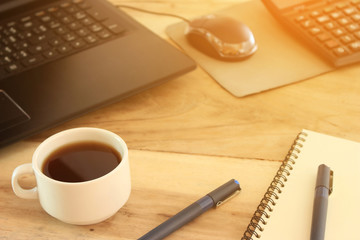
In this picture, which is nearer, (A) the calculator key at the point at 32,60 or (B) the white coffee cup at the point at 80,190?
(B) the white coffee cup at the point at 80,190

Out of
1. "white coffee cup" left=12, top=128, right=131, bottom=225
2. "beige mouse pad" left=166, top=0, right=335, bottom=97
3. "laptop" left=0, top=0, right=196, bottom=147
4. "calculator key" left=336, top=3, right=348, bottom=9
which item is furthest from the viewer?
"calculator key" left=336, top=3, right=348, bottom=9

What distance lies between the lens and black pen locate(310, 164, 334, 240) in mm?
509

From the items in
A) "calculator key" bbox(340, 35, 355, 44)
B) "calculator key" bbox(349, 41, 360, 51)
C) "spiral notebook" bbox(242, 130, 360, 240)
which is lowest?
"spiral notebook" bbox(242, 130, 360, 240)

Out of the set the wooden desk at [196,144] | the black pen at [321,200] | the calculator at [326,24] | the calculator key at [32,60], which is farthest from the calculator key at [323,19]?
the calculator key at [32,60]

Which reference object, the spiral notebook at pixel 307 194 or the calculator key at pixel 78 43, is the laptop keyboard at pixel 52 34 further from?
the spiral notebook at pixel 307 194

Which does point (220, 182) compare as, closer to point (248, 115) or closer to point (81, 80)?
point (248, 115)

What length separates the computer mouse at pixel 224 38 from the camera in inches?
32.3

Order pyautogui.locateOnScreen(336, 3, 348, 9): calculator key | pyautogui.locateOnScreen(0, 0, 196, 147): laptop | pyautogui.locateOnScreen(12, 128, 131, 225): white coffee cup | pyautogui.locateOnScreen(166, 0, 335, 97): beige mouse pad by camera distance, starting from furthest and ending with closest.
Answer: pyautogui.locateOnScreen(336, 3, 348, 9): calculator key → pyautogui.locateOnScreen(166, 0, 335, 97): beige mouse pad → pyautogui.locateOnScreen(0, 0, 196, 147): laptop → pyautogui.locateOnScreen(12, 128, 131, 225): white coffee cup

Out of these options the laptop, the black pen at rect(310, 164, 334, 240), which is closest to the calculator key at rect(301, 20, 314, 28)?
the laptop

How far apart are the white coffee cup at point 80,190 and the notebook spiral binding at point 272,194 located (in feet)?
0.48

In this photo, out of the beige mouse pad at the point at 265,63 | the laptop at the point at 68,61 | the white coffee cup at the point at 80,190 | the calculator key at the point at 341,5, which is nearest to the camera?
the white coffee cup at the point at 80,190

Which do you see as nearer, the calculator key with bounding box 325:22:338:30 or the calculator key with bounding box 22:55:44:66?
the calculator key with bounding box 22:55:44:66

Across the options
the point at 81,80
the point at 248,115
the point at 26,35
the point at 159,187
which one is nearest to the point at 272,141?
the point at 248,115

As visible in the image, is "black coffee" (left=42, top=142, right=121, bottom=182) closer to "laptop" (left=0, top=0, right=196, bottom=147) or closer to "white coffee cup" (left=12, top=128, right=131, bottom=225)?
"white coffee cup" (left=12, top=128, right=131, bottom=225)
